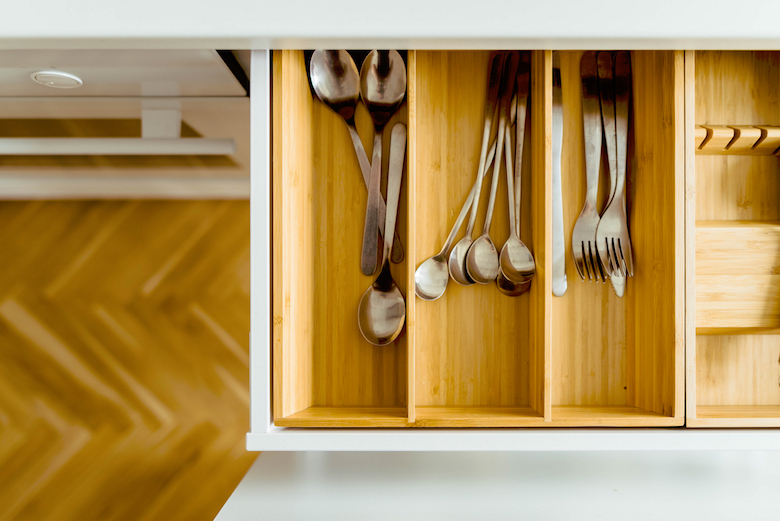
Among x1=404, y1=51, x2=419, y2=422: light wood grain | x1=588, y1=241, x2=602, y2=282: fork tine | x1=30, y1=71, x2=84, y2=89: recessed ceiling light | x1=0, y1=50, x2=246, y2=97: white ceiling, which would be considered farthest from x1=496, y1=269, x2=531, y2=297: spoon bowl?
x1=30, y1=71, x2=84, y2=89: recessed ceiling light

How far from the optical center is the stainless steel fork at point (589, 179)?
77 cm

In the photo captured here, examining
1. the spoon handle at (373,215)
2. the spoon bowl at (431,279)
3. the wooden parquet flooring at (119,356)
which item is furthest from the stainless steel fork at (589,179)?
the wooden parquet flooring at (119,356)

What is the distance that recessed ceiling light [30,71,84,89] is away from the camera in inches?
29.2

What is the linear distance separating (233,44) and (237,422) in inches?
53.1

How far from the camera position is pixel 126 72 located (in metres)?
0.74

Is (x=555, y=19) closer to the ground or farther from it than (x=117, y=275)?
farther from it

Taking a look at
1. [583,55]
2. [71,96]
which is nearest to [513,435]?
[583,55]

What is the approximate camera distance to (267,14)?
589mm

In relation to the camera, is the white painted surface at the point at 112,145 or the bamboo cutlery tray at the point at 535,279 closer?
the bamboo cutlery tray at the point at 535,279

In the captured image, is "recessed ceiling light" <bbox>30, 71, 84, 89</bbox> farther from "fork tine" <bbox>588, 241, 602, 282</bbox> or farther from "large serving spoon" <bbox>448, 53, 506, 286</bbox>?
"fork tine" <bbox>588, 241, 602, 282</bbox>

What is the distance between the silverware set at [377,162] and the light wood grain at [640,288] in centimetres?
28

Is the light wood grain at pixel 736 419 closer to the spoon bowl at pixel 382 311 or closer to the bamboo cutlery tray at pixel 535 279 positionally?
the bamboo cutlery tray at pixel 535 279

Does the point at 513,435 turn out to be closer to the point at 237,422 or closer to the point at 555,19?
the point at 555,19

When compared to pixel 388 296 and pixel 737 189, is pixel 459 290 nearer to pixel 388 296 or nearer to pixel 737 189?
pixel 388 296
